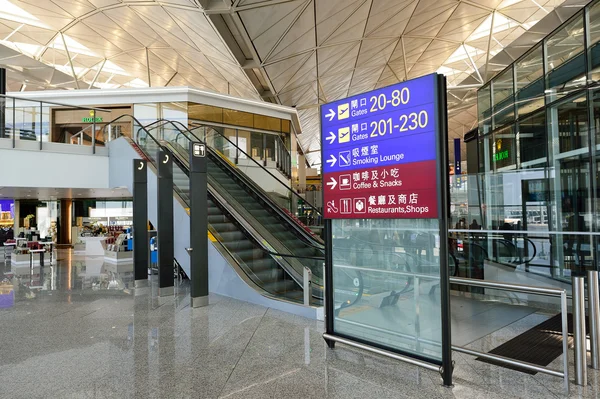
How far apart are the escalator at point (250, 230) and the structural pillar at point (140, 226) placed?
34.7 inches

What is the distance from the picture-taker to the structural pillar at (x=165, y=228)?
8.84m

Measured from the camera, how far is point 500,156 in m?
11.0

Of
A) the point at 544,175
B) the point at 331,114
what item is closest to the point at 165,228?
the point at 331,114

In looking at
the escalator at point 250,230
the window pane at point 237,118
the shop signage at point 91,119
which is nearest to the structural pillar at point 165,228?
the escalator at point 250,230

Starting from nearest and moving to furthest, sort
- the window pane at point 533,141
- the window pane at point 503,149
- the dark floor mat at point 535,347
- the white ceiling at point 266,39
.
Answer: the dark floor mat at point 535,347 → the window pane at point 533,141 → the window pane at point 503,149 → the white ceiling at point 266,39

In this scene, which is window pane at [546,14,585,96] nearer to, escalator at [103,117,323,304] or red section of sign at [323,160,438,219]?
red section of sign at [323,160,438,219]

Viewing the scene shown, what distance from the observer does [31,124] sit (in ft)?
45.7

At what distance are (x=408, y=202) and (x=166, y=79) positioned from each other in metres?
37.8

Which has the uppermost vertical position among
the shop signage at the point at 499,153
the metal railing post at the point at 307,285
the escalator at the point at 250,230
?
the shop signage at the point at 499,153

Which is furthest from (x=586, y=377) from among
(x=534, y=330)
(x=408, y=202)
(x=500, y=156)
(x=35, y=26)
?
(x=35, y=26)

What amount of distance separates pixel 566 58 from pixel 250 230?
783 centimetres

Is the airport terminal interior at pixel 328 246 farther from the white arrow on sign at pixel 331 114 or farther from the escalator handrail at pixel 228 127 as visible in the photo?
the escalator handrail at pixel 228 127

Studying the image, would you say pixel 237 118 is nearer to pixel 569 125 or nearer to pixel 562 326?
pixel 569 125

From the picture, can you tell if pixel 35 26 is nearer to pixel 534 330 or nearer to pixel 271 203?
pixel 271 203
